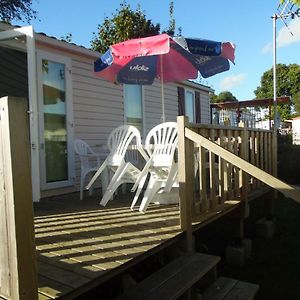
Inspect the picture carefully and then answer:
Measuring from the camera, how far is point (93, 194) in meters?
5.50

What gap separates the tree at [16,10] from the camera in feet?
50.5

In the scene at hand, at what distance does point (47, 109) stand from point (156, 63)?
5.60ft

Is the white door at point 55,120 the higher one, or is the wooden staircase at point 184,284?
the white door at point 55,120

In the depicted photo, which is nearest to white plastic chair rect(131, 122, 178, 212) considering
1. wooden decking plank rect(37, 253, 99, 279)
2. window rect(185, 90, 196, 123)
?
wooden decking plank rect(37, 253, 99, 279)

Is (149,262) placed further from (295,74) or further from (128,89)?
(295,74)

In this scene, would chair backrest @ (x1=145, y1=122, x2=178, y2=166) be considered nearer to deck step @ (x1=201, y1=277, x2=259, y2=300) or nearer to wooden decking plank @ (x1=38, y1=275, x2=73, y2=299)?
deck step @ (x1=201, y1=277, x2=259, y2=300)

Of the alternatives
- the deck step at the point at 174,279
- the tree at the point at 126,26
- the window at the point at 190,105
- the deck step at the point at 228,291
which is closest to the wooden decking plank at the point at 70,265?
the deck step at the point at 174,279

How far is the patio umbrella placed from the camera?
445 centimetres

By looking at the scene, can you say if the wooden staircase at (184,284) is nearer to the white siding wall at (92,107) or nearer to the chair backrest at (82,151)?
the chair backrest at (82,151)

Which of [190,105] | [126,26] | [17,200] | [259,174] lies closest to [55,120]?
[259,174]

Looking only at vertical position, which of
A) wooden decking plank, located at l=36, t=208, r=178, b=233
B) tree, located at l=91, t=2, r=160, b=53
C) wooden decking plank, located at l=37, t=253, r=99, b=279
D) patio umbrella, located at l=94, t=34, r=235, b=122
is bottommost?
wooden decking plank, located at l=37, t=253, r=99, b=279

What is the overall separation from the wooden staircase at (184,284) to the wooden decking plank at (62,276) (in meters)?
0.42

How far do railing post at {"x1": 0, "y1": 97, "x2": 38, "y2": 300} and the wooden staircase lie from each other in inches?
34.5

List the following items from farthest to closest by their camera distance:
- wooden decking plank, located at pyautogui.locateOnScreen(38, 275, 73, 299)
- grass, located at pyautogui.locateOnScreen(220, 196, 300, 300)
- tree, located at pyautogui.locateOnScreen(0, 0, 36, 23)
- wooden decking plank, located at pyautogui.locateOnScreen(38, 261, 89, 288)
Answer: tree, located at pyautogui.locateOnScreen(0, 0, 36, 23) < grass, located at pyautogui.locateOnScreen(220, 196, 300, 300) < wooden decking plank, located at pyautogui.locateOnScreen(38, 261, 89, 288) < wooden decking plank, located at pyautogui.locateOnScreen(38, 275, 73, 299)
